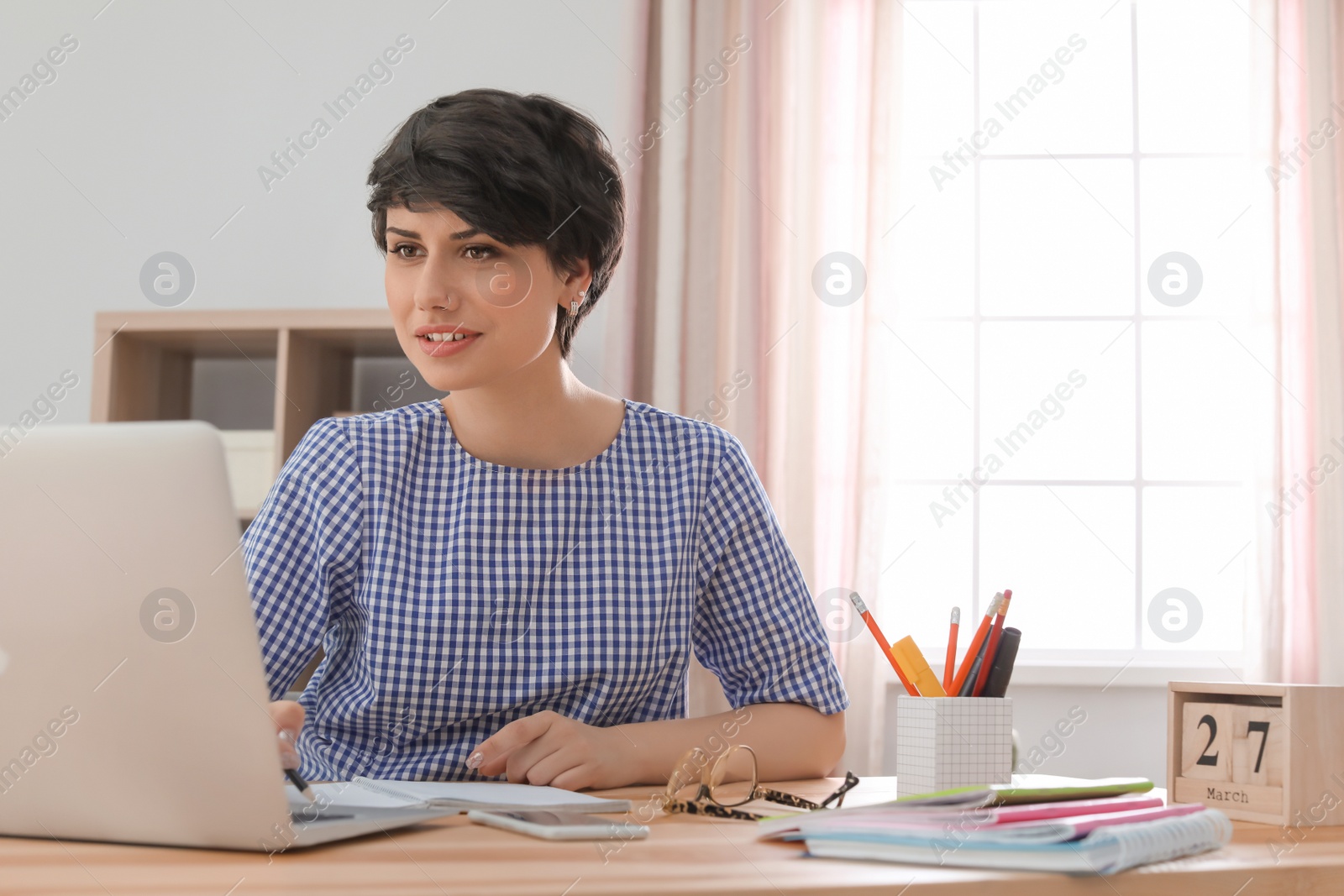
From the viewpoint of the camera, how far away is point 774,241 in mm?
2590

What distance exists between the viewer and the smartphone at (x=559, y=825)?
64 centimetres

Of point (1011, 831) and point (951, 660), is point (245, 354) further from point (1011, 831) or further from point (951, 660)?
point (1011, 831)

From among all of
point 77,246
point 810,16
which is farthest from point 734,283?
point 77,246

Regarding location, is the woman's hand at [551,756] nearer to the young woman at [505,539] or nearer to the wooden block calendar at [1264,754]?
the young woman at [505,539]

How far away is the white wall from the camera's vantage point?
107 inches

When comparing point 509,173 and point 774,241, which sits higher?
point 774,241

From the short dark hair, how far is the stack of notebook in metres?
0.69

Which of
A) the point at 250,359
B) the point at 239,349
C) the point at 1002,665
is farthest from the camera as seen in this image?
the point at 250,359

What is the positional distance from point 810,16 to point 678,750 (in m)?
2.02

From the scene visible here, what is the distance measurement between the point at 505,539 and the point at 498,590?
57 millimetres

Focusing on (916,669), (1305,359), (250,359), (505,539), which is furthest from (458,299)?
(1305,359)

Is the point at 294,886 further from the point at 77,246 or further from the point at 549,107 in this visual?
the point at 77,246

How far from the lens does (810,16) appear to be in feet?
8.58

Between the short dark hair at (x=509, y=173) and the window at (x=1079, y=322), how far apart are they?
142 centimetres
